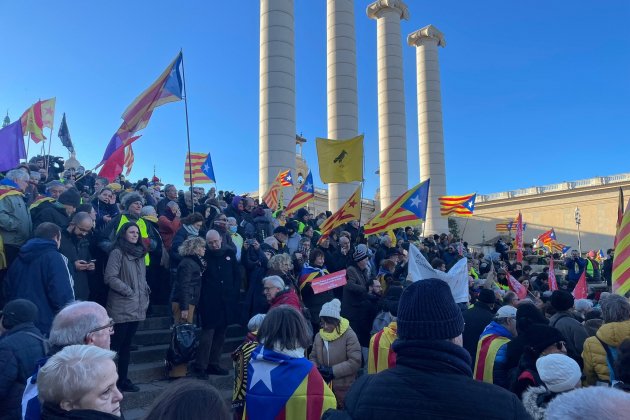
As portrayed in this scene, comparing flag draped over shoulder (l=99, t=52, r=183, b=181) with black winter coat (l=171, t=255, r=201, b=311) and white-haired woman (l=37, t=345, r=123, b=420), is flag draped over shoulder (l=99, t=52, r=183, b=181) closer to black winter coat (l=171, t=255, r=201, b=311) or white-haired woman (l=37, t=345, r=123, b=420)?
black winter coat (l=171, t=255, r=201, b=311)

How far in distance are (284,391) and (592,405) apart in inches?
75.4

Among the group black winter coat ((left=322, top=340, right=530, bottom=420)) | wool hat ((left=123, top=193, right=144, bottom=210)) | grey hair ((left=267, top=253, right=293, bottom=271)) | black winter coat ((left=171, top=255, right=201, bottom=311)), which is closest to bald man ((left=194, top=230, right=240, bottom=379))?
black winter coat ((left=171, top=255, right=201, bottom=311))

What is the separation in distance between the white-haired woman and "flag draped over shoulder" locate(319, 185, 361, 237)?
800cm

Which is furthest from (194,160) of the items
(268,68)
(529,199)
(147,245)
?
(529,199)

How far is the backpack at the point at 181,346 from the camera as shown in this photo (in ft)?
18.5

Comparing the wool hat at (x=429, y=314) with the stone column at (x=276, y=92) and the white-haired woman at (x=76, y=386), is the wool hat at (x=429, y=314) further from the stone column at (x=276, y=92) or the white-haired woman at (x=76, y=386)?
the stone column at (x=276, y=92)

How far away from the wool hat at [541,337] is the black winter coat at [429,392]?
207 cm

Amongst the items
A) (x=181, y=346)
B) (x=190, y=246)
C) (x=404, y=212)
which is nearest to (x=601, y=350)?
(x=181, y=346)

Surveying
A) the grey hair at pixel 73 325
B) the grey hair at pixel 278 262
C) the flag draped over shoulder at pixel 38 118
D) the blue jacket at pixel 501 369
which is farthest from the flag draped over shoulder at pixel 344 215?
the flag draped over shoulder at pixel 38 118

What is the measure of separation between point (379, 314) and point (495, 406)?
15.3 feet

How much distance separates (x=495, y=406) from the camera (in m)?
1.64

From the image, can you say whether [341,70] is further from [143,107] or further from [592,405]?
[592,405]

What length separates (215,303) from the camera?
6.26 meters

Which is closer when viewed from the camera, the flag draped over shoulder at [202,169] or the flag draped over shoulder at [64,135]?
the flag draped over shoulder at [202,169]
